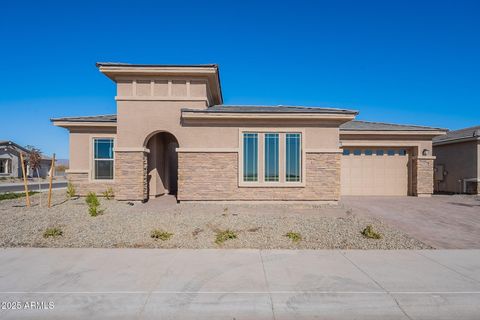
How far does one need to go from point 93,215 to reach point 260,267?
21.0 feet

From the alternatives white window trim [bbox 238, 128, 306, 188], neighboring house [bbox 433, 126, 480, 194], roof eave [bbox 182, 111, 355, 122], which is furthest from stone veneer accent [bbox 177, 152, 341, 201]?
neighboring house [bbox 433, 126, 480, 194]

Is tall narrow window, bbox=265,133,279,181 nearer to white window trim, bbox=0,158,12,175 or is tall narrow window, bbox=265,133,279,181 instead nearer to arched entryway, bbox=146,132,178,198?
arched entryway, bbox=146,132,178,198

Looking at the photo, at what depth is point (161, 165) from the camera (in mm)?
13875

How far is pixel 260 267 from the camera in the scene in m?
5.15

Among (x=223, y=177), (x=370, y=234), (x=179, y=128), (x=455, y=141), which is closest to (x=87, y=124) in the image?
(x=179, y=128)

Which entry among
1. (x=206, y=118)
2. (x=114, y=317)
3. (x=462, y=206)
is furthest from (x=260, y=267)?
(x=462, y=206)

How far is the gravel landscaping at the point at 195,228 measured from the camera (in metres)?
6.48

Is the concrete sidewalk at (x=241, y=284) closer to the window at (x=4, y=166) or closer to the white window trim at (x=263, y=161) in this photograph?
the white window trim at (x=263, y=161)

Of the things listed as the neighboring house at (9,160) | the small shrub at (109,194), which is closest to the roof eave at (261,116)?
the small shrub at (109,194)

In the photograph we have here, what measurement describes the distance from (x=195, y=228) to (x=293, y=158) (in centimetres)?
557

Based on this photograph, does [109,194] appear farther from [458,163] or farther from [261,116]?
[458,163]

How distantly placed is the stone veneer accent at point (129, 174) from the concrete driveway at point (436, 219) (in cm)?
874

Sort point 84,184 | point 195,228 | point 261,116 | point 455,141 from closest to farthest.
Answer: point 195,228 → point 261,116 → point 84,184 → point 455,141

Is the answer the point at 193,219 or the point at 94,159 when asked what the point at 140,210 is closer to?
the point at 193,219
